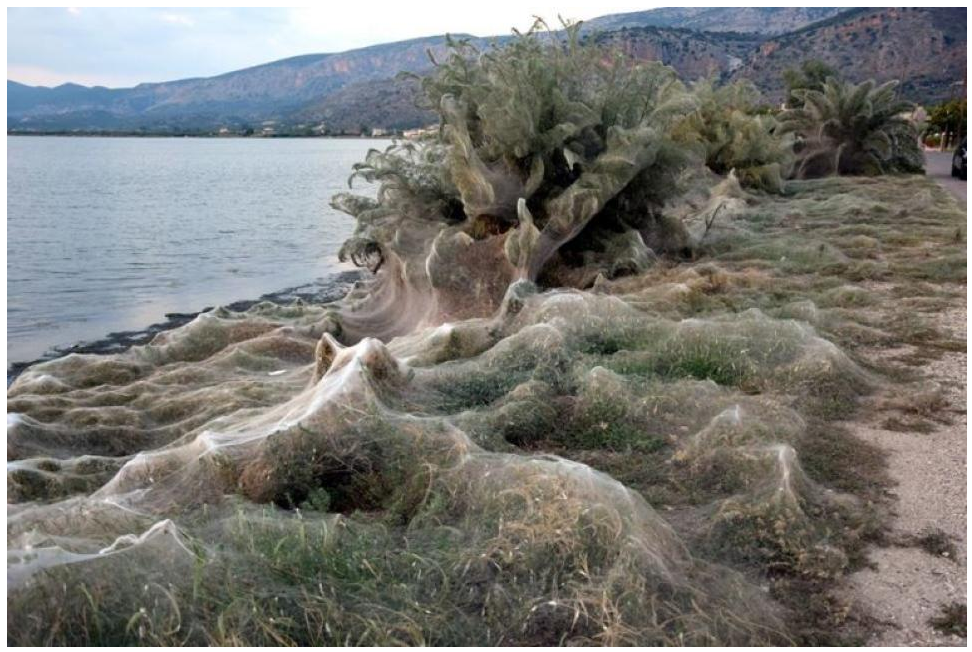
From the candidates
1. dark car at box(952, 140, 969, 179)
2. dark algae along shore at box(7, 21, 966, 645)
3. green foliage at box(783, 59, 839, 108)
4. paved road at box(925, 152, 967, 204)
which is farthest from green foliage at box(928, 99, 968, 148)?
dark algae along shore at box(7, 21, 966, 645)

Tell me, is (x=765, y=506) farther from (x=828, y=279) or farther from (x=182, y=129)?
(x=182, y=129)

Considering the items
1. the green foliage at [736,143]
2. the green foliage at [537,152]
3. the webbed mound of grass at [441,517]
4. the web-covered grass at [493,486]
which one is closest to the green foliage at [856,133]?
the green foliage at [736,143]

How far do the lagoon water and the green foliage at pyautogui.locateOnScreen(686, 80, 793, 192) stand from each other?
7.86 m

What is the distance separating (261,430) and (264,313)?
758 centimetres

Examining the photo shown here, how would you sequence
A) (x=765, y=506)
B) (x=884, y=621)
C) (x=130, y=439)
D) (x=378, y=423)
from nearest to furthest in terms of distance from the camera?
(x=884, y=621) → (x=765, y=506) → (x=378, y=423) → (x=130, y=439)

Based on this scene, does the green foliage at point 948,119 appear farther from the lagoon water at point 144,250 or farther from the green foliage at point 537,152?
the green foliage at point 537,152

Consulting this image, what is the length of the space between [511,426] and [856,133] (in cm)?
2048

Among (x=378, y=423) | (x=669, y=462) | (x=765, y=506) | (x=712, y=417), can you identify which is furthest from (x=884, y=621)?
(x=378, y=423)

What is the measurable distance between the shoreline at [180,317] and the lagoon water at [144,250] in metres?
0.26

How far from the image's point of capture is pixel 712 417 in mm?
4711

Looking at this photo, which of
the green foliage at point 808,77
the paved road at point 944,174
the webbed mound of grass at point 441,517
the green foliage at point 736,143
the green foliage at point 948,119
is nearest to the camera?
the webbed mound of grass at point 441,517

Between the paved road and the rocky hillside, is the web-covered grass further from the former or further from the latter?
the rocky hillside

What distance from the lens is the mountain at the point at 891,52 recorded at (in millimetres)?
53750

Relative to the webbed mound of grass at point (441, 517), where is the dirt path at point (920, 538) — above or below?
below
